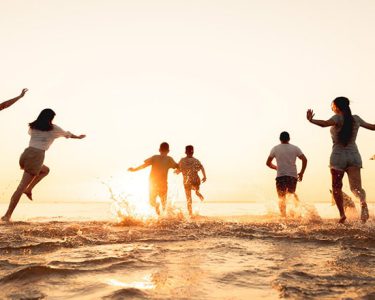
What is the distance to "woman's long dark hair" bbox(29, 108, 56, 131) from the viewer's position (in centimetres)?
869

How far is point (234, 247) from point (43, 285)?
231 centimetres

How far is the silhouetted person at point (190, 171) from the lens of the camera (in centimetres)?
1227

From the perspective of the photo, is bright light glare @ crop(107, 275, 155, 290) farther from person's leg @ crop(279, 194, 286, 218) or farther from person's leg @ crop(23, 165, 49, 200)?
person's leg @ crop(279, 194, 286, 218)

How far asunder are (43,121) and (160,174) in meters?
3.51

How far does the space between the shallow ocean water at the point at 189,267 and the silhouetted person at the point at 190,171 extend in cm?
693

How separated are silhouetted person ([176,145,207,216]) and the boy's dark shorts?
2828mm

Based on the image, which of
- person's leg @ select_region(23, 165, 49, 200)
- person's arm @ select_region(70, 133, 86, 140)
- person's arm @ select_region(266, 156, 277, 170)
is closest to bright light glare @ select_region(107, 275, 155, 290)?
person's arm @ select_region(70, 133, 86, 140)

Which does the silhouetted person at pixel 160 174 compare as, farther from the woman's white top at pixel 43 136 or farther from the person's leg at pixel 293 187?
the person's leg at pixel 293 187

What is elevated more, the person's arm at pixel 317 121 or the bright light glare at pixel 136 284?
the person's arm at pixel 317 121

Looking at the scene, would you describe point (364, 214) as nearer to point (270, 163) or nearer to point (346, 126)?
point (346, 126)

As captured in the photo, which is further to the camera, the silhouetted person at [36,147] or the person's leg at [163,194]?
the person's leg at [163,194]

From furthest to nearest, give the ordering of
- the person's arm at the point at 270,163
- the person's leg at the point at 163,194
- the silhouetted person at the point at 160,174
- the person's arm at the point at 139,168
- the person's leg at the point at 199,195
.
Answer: the person's leg at the point at 199,195
the person's leg at the point at 163,194
the silhouetted person at the point at 160,174
the person's arm at the point at 270,163
the person's arm at the point at 139,168

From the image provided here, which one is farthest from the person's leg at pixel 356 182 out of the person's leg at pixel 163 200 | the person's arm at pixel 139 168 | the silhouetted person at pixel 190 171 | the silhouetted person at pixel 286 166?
the silhouetted person at pixel 190 171

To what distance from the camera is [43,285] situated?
2721 mm
